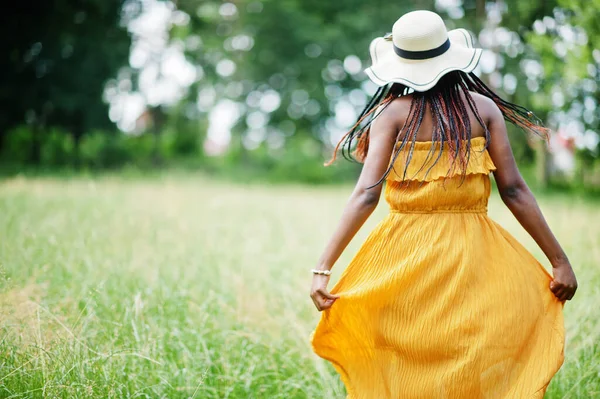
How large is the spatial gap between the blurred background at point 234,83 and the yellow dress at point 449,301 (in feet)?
41.0

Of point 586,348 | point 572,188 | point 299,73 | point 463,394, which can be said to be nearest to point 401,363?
point 463,394

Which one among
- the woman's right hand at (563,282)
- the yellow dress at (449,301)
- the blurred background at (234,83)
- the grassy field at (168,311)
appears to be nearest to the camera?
the yellow dress at (449,301)

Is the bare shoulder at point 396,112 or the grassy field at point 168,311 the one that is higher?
the bare shoulder at point 396,112

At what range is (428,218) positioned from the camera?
7.25 ft

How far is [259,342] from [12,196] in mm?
6378

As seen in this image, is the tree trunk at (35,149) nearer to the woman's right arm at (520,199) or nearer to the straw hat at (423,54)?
the straw hat at (423,54)

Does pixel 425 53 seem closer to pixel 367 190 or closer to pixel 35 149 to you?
pixel 367 190

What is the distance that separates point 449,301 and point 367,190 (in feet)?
1.69

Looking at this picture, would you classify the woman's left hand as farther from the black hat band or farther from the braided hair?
the black hat band

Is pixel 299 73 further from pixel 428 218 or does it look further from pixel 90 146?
pixel 428 218

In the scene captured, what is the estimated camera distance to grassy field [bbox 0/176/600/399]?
2686 mm

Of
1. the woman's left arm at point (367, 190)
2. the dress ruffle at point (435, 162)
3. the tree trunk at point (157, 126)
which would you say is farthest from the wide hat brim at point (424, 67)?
the tree trunk at point (157, 126)

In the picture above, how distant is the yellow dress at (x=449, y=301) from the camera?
2111 mm

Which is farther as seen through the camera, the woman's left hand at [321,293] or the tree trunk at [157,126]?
the tree trunk at [157,126]
